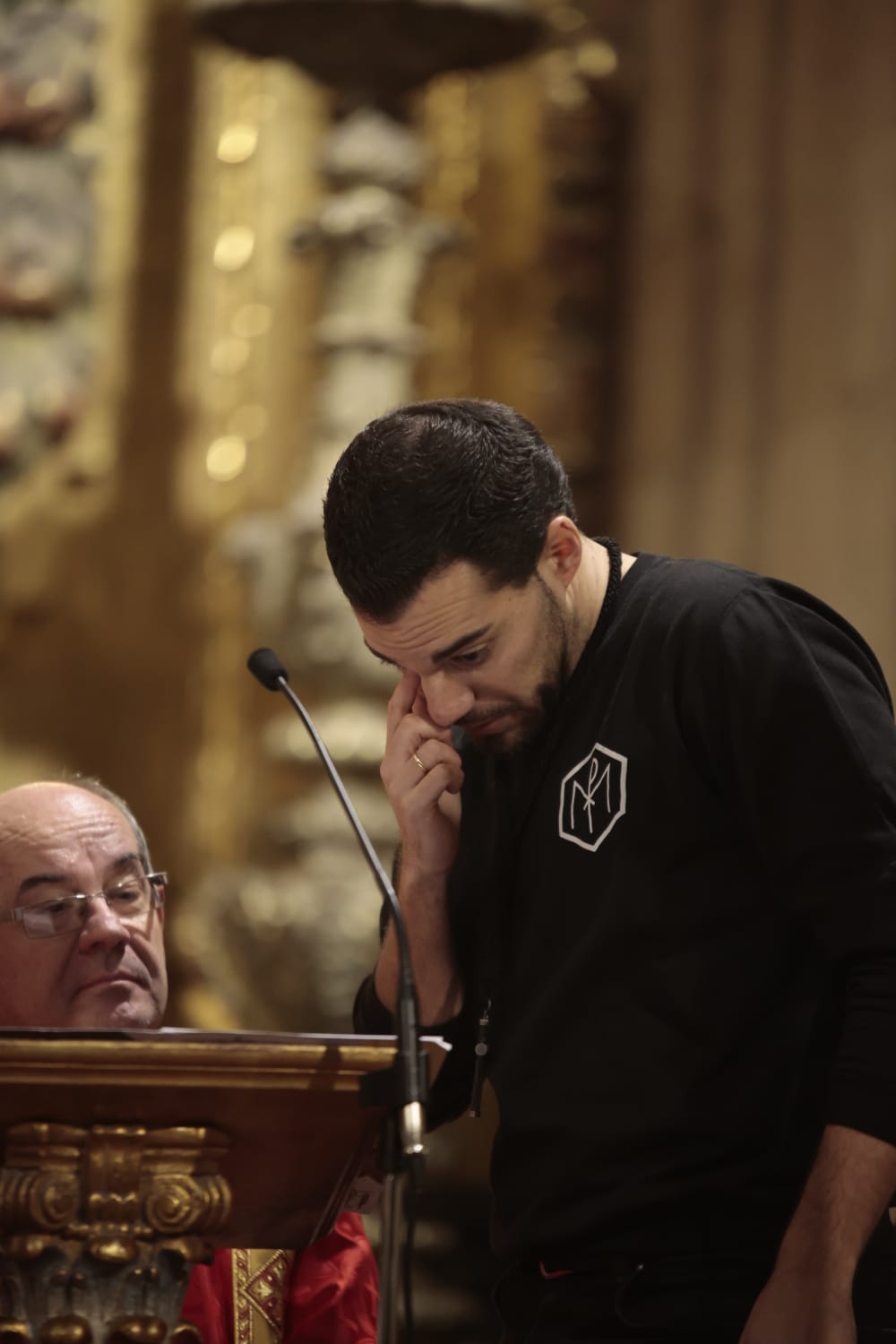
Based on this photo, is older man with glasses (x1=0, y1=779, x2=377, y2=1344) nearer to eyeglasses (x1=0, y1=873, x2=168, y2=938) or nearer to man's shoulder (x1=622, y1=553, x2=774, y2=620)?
eyeglasses (x1=0, y1=873, x2=168, y2=938)

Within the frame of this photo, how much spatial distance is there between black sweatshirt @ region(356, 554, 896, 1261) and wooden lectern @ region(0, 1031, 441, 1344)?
0.24m

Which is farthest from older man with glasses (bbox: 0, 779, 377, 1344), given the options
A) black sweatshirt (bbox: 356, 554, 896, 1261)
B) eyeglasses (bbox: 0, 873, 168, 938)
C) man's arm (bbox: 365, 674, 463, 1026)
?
black sweatshirt (bbox: 356, 554, 896, 1261)

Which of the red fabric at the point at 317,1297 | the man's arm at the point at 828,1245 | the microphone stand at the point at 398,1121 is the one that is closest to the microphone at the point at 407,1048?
the microphone stand at the point at 398,1121

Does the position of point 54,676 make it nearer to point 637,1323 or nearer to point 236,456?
point 236,456

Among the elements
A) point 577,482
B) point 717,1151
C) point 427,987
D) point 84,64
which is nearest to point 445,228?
point 577,482

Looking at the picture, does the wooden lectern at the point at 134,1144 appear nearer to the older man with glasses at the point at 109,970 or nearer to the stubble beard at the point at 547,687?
the stubble beard at the point at 547,687

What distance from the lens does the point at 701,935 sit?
2.06 metres

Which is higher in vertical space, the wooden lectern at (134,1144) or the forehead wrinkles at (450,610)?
the forehead wrinkles at (450,610)

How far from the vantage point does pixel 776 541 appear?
436cm

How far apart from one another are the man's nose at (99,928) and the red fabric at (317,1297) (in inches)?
18.8

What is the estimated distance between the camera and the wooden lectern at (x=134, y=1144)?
75.7 inches

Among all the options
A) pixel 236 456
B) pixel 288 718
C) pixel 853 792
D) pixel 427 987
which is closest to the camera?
pixel 853 792

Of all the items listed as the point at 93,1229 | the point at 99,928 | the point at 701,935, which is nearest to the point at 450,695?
the point at 701,935

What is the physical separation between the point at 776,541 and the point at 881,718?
2395 mm
